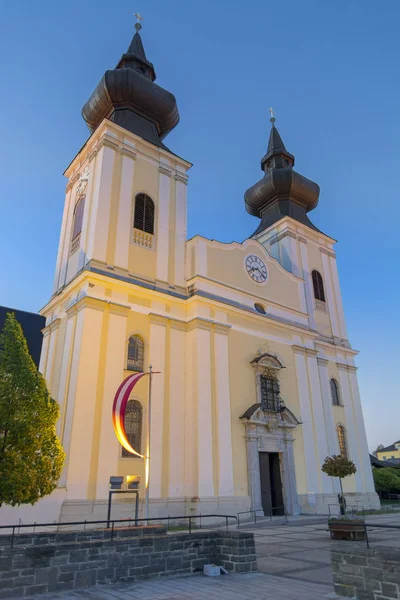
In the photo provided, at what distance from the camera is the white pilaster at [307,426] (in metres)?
23.4

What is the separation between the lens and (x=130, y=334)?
20016 mm

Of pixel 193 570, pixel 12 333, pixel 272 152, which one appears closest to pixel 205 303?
pixel 12 333

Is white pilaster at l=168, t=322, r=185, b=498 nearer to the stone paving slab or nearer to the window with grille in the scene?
the window with grille

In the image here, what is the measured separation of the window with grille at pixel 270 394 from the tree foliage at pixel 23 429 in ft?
42.9

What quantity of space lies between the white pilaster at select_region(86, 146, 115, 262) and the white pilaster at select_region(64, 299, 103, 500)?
2.94 meters

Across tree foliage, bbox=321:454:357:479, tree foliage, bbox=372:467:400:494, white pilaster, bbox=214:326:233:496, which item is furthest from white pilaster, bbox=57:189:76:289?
tree foliage, bbox=372:467:400:494

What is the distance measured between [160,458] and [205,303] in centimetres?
747

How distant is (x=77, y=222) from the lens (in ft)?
80.7

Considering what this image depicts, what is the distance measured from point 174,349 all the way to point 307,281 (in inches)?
511

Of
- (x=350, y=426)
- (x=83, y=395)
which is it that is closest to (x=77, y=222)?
(x=83, y=395)

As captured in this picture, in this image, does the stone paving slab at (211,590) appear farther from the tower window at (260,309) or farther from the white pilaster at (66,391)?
the tower window at (260,309)

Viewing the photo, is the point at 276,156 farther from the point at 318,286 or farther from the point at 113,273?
the point at 113,273

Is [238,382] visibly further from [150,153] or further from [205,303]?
[150,153]

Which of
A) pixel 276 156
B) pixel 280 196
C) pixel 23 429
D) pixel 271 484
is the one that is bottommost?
pixel 271 484
